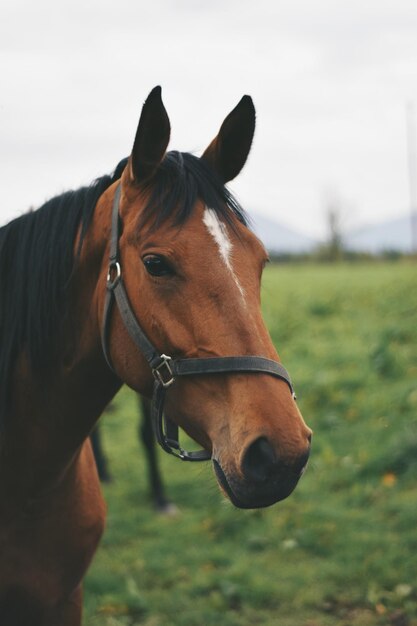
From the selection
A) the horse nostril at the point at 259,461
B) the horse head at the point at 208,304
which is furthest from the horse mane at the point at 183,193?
the horse nostril at the point at 259,461

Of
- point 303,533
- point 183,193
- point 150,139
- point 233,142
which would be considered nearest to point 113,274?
point 183,193

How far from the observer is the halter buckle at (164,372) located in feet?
7.29

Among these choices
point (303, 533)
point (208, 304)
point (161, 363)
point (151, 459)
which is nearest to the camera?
point (208, 304)

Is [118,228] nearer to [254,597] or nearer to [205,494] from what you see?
[254,597]

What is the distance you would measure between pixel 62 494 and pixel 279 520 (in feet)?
12.2

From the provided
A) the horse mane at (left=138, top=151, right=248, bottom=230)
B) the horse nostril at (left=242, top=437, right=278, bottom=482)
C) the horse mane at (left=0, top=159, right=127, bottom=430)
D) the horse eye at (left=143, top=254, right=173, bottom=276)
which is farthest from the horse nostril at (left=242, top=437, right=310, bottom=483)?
the horse mane at (left=0, top=159, right=127, bottom=430)

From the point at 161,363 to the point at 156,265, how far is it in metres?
0.32

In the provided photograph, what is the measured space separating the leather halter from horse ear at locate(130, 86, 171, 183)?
0.16 m

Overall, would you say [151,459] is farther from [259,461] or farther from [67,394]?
[259,461]

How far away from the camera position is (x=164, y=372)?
88.7 inches

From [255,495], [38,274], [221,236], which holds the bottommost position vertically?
[255,495]

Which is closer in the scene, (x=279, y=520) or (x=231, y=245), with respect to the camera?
(x=231, y=245)

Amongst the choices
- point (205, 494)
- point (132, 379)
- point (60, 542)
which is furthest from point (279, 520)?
point (132, 379)

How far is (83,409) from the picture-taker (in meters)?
2.70
